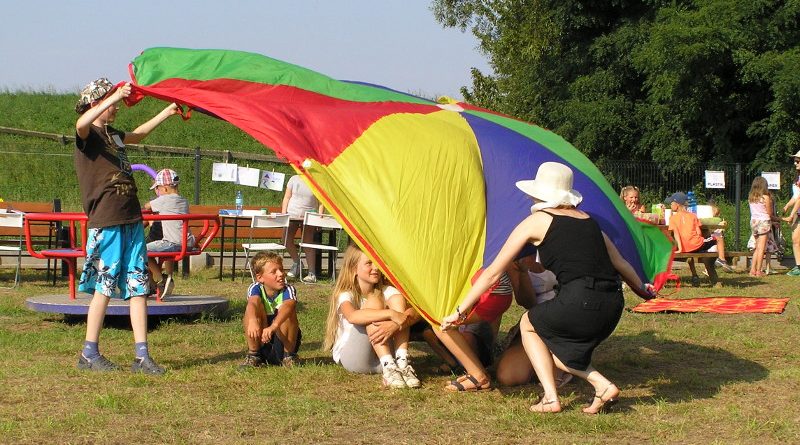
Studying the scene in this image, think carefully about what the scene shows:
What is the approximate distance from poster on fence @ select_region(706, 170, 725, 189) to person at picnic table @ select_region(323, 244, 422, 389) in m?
15.2

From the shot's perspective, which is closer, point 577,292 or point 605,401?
point 577,292

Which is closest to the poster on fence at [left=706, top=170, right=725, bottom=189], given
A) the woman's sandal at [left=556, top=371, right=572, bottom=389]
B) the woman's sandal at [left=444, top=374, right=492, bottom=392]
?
the woman's sandal at [left=556, top=371, right=572, bottom=389]

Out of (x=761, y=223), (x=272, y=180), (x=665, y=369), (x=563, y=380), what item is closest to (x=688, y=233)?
(x=761, y=223)

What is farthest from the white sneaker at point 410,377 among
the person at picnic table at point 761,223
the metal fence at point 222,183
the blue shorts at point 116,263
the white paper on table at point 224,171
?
the metal fence at point 222,183

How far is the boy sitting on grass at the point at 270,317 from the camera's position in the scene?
7.00 m

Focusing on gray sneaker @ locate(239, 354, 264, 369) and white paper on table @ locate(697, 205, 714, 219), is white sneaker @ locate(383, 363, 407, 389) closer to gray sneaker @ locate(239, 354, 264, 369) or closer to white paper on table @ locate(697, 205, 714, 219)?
gray sneaker @ locate(239, 354, 264, 369)

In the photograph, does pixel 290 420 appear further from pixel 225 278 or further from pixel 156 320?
pixel 225 278

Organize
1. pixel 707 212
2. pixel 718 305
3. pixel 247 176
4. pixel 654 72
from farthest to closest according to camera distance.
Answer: pixel 654 72 < pixel 247 176 < pixel 707 212 < pixel 718 305

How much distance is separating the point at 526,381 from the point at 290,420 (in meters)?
1.73

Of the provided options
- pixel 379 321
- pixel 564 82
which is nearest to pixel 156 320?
pixel 379 321

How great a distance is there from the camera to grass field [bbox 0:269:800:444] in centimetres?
539

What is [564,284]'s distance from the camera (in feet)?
18.7

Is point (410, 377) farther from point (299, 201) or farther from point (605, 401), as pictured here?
point (299, 201)

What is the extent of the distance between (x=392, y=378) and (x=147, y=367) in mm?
1629
